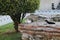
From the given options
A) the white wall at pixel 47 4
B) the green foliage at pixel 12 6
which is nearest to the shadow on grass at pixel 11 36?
the green foliage at pixel 12 6

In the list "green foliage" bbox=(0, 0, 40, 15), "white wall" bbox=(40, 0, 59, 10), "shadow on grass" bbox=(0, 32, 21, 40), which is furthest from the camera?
"white wall" bbox=(40, 0, 59, 10)

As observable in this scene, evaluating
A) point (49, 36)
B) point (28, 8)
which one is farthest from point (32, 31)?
point (28, 8)

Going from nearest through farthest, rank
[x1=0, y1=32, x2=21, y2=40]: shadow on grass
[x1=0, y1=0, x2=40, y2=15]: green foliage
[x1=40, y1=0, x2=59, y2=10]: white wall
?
[x1=0, y1=0, x2=40, y2=15]: green foliage < [x1=0, y1=32, x2=21, y2=40]: shadow on grass < [x1=40, y1=0, x2=59, y2=10]: white wall

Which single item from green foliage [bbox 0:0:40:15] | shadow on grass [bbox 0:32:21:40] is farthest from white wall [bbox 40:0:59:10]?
green foliage [bbox 0:0:40:15]

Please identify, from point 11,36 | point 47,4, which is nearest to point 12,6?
point 11,36

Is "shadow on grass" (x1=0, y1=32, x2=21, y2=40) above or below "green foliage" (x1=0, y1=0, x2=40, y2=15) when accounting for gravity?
below

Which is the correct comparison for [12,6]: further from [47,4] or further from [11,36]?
[47,4]

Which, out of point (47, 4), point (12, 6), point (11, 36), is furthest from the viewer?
point (47, 4)

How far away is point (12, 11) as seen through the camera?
21.7 ft

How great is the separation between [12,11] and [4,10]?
27 cm

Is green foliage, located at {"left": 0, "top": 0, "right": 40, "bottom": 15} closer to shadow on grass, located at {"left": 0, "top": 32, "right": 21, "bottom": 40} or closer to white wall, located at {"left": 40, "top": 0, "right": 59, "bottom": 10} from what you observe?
shadow on grass, located at {"left": 0, "top": 32, "right": 21, "bottom": 40}

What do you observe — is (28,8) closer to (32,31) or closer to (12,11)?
(12,11)

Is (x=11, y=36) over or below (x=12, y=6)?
below

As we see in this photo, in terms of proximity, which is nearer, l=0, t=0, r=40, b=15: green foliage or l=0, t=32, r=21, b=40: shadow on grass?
l=0, t=0, r=40, b=15: green foliage
